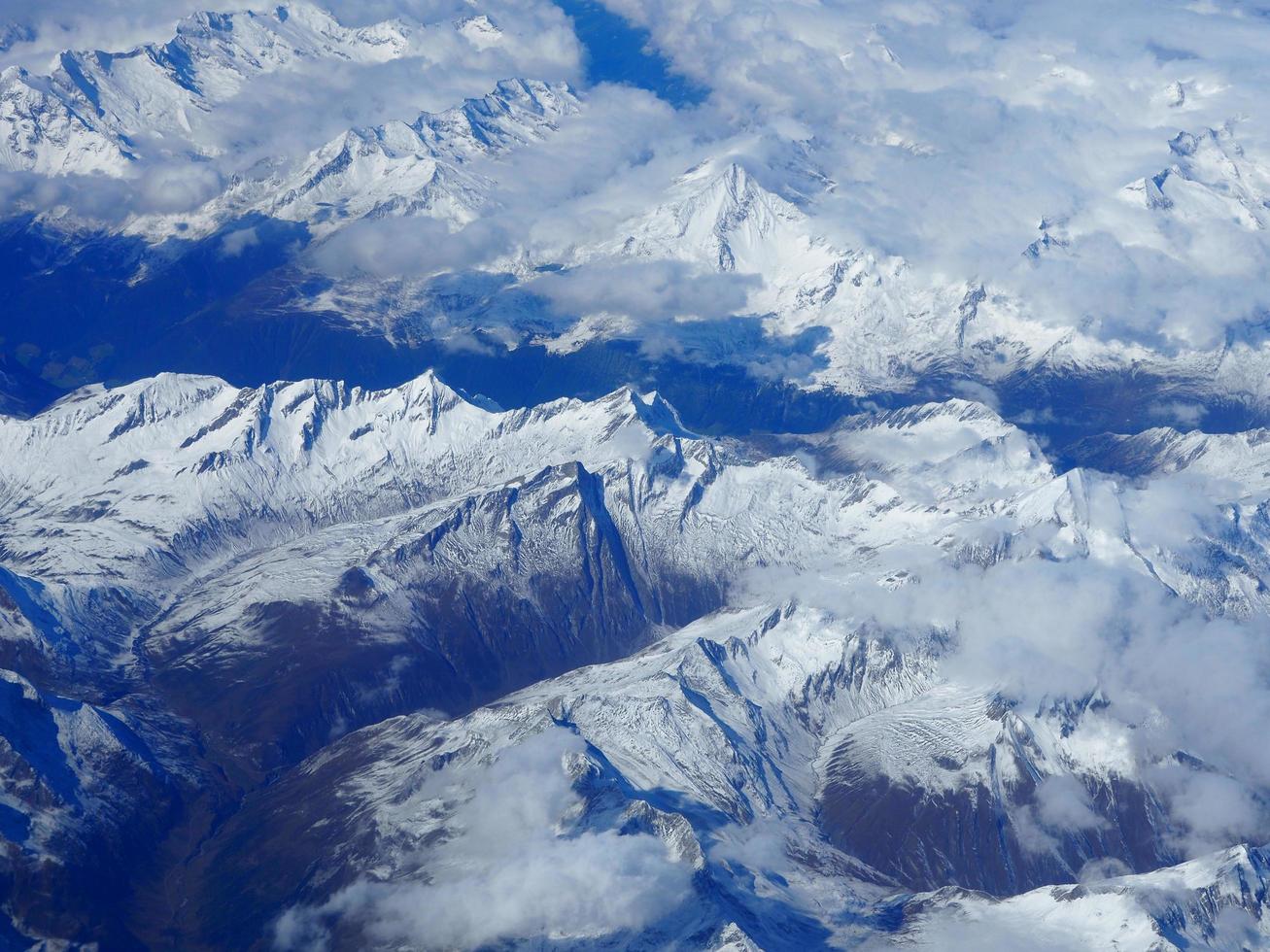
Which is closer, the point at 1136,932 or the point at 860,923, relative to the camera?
the point at 1136,932

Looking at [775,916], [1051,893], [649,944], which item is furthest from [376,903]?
[1051,893]

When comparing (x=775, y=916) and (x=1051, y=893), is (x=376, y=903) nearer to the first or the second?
(x=775, y=916)

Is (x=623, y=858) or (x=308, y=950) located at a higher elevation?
(x=623, y=858)

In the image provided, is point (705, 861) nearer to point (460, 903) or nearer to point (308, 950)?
point (460, 903)

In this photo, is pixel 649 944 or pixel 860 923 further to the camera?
pixel 860 923

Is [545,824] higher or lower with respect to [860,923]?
higher

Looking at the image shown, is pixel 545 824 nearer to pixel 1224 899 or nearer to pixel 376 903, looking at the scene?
pixel 376 903

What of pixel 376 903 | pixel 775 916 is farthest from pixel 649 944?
pixel 376 903
